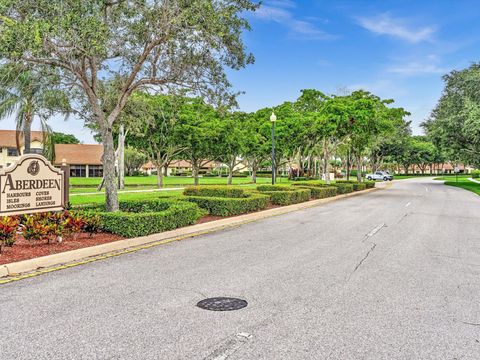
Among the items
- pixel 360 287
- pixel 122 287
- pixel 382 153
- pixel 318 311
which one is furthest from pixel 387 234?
pixel 382 153

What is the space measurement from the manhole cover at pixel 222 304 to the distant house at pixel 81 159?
64.9 m

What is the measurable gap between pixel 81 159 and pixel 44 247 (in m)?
62.9

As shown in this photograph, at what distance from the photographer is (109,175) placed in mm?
11625

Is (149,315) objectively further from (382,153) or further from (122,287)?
(382,153)

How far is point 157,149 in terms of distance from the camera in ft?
118

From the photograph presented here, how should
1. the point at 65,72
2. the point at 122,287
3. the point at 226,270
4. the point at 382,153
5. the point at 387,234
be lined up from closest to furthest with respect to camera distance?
the point at 122,287
the point at 226,270
the point at 387,234
the point at 65,72
the point at 382,153

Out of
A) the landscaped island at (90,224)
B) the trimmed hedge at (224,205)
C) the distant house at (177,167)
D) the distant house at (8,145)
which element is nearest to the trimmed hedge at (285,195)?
the trimmed hedge at (224,205)

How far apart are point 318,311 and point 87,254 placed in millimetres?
5160

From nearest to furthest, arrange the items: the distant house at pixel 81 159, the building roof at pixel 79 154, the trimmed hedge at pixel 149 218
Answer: the trimmed hedge at pixel 149 218 < the building roof at pixel 79 154 < the distant house at pixel 81 159

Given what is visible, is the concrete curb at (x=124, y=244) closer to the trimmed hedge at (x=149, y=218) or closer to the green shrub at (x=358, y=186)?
the trimmed hedge at (x=149, y=218)

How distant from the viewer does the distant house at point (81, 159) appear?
2603 inches

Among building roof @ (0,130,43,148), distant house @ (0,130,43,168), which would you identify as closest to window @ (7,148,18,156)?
distant house @ (0,130,43,168)

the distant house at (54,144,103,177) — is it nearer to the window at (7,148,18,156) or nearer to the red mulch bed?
the window at (7,148,18,156)

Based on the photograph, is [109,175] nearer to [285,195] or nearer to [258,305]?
[258,305]
